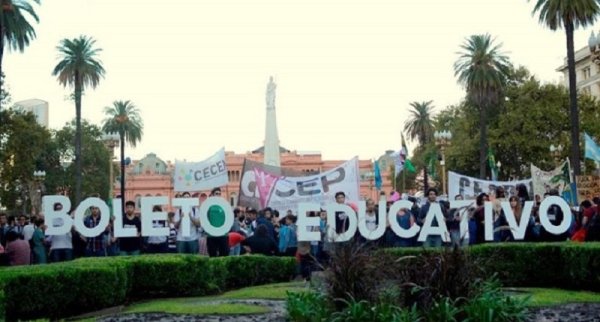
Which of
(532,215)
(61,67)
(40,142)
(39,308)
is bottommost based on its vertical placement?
(39,308)

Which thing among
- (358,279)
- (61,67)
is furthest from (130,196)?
(358,279)

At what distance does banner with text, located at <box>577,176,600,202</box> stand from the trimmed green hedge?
11425 mm

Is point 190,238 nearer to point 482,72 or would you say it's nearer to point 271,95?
point 482,72

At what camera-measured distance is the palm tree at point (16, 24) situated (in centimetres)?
3753

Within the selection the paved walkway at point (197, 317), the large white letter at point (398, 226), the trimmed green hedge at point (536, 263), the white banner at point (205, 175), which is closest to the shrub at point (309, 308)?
the paved walkway at point (197, 317)

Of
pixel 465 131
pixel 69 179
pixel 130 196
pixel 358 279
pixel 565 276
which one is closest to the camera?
pixel 358 279

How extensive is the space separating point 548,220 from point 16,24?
30170mm

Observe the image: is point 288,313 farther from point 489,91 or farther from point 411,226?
point 489,91

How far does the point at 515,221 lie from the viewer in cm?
1553

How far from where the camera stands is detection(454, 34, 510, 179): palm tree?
174ft

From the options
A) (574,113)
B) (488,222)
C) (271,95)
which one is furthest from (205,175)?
(271,95)

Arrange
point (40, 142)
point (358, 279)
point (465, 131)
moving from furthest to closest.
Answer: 1. point (465, 131)
2. point (40, 142)
3. point (358, 279)

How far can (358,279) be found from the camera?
8.51 m

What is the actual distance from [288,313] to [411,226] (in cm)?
739
